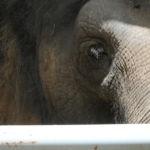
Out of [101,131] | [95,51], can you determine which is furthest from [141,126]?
[95,51]

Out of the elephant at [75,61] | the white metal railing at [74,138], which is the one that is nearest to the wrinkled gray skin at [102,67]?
the elephant at [75,61]

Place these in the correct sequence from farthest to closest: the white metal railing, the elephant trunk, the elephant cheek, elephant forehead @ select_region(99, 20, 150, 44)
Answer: the elephant cheek < elephant forehead @ select_region(99, 20, 150, 44) < the elephant trunk < the white metal railing

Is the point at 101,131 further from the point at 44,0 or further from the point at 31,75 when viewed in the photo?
the point at 31,75

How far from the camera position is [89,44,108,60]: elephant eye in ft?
6.63

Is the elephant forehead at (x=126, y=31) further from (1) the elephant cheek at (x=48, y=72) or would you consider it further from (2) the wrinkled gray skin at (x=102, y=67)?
(1) the elephant cheek at (x=48, y=72)

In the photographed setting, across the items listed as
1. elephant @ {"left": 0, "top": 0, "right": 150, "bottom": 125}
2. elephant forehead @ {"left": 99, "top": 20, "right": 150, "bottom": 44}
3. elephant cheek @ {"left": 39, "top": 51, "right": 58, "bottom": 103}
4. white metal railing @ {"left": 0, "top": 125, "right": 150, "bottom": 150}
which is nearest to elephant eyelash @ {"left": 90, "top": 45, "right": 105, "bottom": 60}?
elephant @ {"left": 0, "top": 0, "right": 150, "bottom": 125}

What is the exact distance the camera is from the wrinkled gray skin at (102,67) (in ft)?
5.76

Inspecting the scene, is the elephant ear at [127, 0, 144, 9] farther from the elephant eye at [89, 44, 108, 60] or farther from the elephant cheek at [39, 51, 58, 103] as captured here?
the elephant cheek at [39, 51, 58, 103]

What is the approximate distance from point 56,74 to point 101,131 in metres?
1.44

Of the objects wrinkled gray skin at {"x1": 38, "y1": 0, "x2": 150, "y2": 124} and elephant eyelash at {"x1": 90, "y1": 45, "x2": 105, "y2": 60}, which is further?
elephant eyelash at {"x1": 90, "y1": 45, "x2": 105, "y2": 60}

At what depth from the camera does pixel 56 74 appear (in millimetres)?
2268

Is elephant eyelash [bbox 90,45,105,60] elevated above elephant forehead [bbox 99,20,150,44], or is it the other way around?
elephant forehead [bbox 99,20,150,44]

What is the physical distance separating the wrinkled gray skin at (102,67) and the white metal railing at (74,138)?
0.74 m

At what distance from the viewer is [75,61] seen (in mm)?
2170
